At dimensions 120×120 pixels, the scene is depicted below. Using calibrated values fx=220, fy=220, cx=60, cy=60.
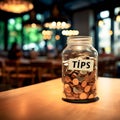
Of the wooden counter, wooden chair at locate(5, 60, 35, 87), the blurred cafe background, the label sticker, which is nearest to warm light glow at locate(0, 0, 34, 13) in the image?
wooden chair at locate(5, 60, 35, 87)

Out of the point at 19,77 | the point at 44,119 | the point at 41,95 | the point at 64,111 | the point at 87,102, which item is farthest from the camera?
the point at 19,77

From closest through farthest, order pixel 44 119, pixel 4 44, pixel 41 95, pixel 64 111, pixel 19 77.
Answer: pixel 44 119
pixel 64 111
pixel 41 95
pixel 19 77
pixel 4 44

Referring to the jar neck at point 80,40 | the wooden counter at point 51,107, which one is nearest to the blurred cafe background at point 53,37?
the wooden counter at point 51,107

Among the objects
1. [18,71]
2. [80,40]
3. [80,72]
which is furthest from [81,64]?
[18,71]

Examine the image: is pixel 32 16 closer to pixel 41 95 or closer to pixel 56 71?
pixel 56 71

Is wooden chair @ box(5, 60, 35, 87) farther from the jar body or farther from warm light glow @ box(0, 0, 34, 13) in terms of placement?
the jar body

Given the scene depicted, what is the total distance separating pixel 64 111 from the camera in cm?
101

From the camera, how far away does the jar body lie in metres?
1.18

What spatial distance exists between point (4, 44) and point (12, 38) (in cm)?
56

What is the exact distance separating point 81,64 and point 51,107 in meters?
0.29

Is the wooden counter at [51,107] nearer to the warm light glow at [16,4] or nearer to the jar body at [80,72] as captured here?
the jar body at [80,72]

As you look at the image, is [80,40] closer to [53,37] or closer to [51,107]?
[51,107]

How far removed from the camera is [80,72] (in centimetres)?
119

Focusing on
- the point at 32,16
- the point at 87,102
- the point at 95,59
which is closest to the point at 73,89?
the point at 87,102
